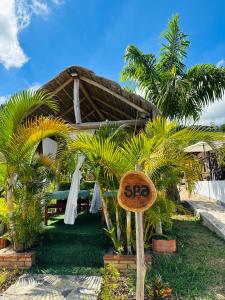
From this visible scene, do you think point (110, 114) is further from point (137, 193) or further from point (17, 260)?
point (137, 193)

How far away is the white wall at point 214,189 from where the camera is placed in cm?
936

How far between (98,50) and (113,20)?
1.08 m

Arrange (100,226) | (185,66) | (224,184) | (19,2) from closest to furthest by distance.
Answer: (100,226) < (19,2) < (224,184) < (185,66)

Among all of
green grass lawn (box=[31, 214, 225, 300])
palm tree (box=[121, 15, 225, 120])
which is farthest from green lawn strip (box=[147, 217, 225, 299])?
palm tree (box=[121, 15, 225, 120])

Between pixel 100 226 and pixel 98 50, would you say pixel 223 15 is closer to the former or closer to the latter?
pixel 98 50

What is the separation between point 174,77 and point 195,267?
732cm

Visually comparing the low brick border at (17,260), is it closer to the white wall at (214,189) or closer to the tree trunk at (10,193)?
the tree trunk at (10,193)

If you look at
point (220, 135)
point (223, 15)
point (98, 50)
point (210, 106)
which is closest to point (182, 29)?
point (223, 15)

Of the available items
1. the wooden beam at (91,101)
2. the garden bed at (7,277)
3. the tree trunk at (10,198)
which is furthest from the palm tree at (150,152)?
the wooden beam at (91,101)

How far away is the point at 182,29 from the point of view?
11062 millimetres

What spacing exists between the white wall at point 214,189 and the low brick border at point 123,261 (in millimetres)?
4525

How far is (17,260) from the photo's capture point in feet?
14.0

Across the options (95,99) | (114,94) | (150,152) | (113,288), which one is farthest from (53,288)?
→ (95,99)

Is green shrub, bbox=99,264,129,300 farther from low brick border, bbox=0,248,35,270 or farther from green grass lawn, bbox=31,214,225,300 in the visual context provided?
low brick border, bbox=0,248,35,270
